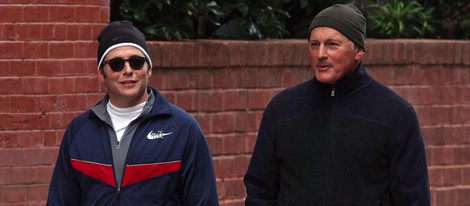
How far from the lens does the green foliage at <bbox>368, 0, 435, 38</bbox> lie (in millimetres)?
10219

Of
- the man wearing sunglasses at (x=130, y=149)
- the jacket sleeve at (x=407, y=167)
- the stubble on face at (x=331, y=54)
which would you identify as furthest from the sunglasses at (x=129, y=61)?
the jacket sleeve at (x=407, y=167)

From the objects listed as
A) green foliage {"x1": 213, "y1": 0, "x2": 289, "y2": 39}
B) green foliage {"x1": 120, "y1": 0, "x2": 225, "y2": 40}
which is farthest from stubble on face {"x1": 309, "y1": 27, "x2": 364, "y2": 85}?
green foliage {"x1": 213, "y1": 0, "x2": 289, "y2": 39}

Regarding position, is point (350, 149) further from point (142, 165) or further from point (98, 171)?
point (98, 171)

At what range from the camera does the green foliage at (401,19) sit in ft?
33.5

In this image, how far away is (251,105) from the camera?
8.95m

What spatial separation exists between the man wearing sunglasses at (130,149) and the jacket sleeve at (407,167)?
2.63ft

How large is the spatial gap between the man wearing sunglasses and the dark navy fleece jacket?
1.24 feet

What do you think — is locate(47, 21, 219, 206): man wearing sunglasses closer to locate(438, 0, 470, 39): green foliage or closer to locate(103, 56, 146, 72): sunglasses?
locate(103, 56, 146, 72): sunglasses

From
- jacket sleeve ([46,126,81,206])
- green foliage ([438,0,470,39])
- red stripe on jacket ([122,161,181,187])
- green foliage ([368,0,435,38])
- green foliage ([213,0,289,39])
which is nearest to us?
red stripe on jacket ([122,161,181,187])

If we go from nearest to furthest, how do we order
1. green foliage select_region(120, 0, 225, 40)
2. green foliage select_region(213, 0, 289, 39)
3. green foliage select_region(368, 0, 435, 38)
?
green foliage select_region(120, 0, 225, 40)
green foliage select_region(213, 0, 289, 39)
green foliage select_region(368, 0, 435, 38)

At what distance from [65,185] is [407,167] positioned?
1500mm

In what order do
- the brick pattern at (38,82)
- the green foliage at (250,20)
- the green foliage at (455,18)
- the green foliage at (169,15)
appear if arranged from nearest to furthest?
the brick pattern at (38,82) < the green foliage at (169,15) < the green foliage at (250,20) < the green foliage at (455,18)

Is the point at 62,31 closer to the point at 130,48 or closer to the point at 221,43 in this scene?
the point at 221,43

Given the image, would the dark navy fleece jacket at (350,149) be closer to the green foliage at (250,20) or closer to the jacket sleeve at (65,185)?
the jacket sleeve at (65,185)
